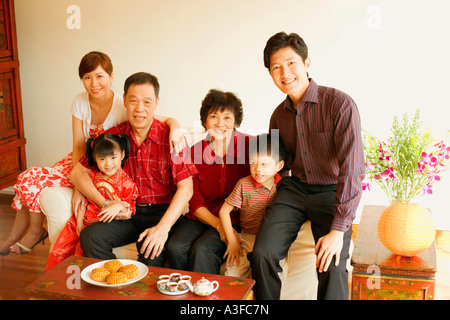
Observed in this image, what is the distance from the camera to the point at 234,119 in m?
2.53

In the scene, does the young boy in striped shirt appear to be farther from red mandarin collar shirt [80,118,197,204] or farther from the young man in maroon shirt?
red mandarin collar shirt [80,118,197,204]

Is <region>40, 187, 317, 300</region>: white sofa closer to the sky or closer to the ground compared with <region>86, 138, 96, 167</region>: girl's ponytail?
closer to the ground

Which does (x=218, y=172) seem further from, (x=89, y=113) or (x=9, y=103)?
(x=9, y=103)

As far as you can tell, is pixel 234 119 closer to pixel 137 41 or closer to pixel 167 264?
pixel 167 264

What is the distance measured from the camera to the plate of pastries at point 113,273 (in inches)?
71.5

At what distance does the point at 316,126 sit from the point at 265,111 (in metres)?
1.46

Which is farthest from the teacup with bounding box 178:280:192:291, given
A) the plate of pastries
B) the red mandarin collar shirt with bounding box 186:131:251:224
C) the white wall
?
the white wall

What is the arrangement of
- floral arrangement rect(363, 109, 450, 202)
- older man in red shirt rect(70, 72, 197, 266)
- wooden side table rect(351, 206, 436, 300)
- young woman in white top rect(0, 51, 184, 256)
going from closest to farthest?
wooden side table rect(351, 206, 436, 300), floral arrangement rect(363, 109, 450, 202), older man in red shirt rect(70, 72, 197, 266), young woman in white top rect(0, 51, 184, 256)

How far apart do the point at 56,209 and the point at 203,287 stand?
1.16m

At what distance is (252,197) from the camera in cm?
241

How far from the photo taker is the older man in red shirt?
2.37 metres

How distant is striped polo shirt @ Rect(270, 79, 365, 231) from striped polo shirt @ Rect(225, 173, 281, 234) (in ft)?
0.56

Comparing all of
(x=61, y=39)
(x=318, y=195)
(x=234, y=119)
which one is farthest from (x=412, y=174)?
(x=61, y=39)

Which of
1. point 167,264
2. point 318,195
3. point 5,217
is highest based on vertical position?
point 318,195
